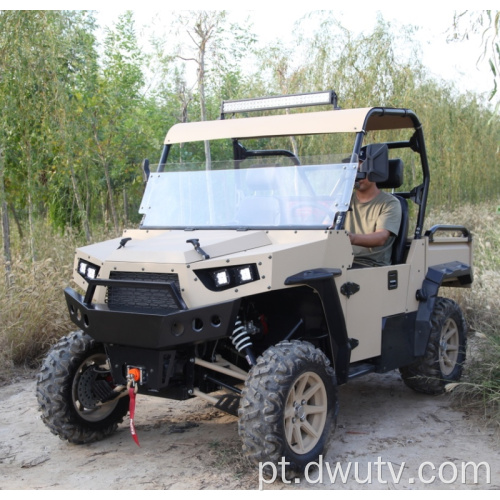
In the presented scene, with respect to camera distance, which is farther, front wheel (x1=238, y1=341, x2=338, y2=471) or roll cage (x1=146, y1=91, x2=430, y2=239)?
roll cage (x1=146, y1=91, x2=430, y2=239)

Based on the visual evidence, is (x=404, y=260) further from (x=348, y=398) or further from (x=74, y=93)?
(x=74, y=93)

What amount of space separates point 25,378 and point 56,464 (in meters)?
2.27

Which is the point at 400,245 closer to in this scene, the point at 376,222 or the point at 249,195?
the point at 376,222

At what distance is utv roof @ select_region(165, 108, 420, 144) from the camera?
4.77 m

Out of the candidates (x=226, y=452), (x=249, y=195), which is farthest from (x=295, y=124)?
(x=226, y=452)

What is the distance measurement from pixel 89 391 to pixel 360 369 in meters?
1.83

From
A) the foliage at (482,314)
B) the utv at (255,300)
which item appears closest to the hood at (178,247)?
the utv at (255,300)

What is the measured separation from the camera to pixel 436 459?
445cm

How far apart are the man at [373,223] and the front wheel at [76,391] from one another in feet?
6.39

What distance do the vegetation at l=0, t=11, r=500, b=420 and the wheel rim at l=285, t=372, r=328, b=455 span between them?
5.36ft

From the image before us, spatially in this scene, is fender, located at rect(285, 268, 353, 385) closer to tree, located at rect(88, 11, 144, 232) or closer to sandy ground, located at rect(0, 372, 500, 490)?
sandy ground, located at rect(0, 372, 500, 490)

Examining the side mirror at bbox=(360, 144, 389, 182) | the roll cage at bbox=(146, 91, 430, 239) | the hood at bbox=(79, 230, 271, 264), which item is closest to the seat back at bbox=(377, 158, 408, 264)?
the roll cage at bbox=(146, 91, 430, 239)

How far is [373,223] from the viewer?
5551 mm
